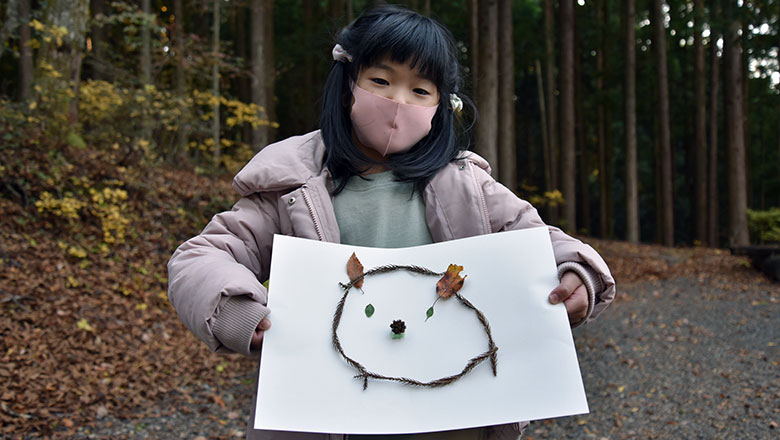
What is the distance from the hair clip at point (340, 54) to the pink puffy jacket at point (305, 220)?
0.26m

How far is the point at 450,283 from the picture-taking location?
1505 mm

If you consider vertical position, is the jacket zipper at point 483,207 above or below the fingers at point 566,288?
above

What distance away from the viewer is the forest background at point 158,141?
508 cm

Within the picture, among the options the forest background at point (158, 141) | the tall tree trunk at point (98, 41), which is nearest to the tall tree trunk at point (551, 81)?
the forest background at point (158, 141)

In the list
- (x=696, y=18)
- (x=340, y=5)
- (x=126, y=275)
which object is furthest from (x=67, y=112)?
(x=696, y=18)

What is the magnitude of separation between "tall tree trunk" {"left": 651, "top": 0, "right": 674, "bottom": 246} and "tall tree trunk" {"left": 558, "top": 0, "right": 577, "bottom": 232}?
2.18 metres

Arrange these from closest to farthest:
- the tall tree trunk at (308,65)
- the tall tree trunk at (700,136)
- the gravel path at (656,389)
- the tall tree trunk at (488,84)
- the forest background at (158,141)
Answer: the gravel path at (656,389)
the forest background at (158,141)
the tall tree trunk at (488,84)
the tall tree trunk at (700,136)
the tall tree trunk at (308,65)

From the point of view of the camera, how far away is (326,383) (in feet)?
4.51

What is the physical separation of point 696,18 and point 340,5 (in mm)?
8405

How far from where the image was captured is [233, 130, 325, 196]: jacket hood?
166 centimetres

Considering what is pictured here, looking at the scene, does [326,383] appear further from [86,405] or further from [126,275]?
[126,275]

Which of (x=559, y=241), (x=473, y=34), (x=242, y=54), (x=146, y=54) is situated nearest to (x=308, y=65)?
(x=242, y=54)

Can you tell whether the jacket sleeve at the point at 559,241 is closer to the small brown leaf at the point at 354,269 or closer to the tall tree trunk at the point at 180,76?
the small brown leaf at the point at 354,269

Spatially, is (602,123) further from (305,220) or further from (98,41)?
(305,220)
